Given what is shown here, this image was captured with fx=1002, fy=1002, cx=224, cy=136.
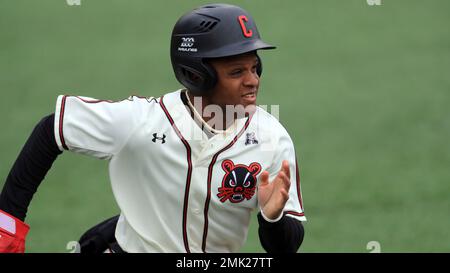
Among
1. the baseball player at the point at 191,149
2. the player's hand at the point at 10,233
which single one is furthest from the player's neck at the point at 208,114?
the player's hand at the point at 10,233

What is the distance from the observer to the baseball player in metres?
4.88

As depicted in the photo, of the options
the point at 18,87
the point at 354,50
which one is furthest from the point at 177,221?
the point at 354,50

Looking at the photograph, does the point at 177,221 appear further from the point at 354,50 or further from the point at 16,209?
the point at 354,50

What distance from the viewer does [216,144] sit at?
504 centimetres

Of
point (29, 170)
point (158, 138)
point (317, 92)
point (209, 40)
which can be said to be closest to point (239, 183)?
point (158, 138)

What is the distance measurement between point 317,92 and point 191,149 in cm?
698

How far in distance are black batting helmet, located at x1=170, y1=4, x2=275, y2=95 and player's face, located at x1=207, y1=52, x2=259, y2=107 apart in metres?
0.04

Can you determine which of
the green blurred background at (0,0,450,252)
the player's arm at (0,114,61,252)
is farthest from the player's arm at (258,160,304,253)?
the green blurred background at (0,0,450,252)

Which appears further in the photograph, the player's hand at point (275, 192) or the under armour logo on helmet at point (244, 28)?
the under armour logo on helmet at point (244, 28)

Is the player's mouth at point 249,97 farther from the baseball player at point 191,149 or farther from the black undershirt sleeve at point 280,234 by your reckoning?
the black undershirt sleeve at point 280,234

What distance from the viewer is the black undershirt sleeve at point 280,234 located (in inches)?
187

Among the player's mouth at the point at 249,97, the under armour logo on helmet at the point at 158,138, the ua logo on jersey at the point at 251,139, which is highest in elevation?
the player's mouth at the point at 249,97
